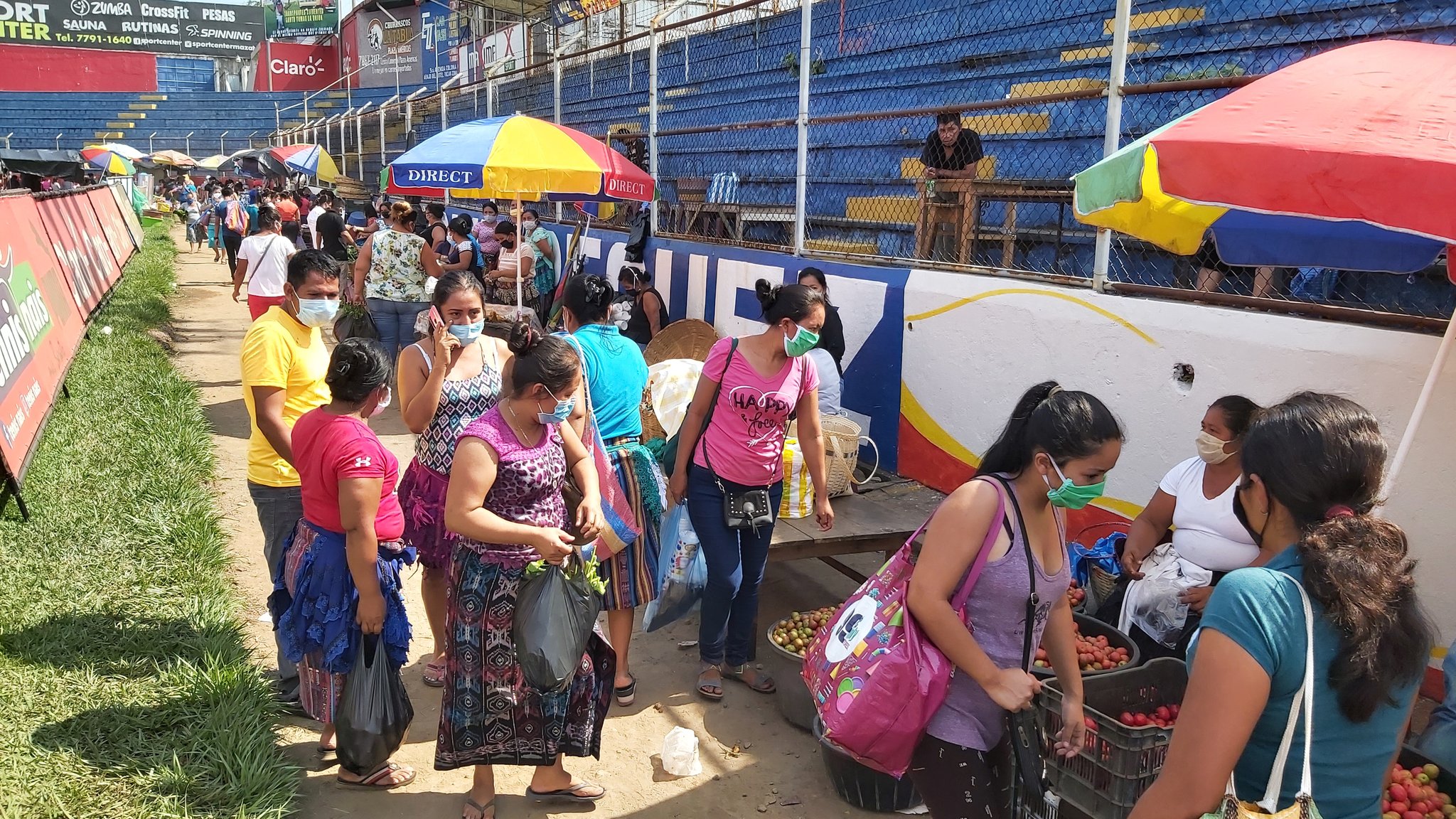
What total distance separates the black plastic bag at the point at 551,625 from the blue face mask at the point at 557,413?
447 millimetres

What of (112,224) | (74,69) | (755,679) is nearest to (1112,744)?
(755,679)

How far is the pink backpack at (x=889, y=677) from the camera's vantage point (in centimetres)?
230

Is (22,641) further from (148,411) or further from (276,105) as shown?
(276,105)

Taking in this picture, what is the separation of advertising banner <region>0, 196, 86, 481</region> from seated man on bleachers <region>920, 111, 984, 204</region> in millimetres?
5862

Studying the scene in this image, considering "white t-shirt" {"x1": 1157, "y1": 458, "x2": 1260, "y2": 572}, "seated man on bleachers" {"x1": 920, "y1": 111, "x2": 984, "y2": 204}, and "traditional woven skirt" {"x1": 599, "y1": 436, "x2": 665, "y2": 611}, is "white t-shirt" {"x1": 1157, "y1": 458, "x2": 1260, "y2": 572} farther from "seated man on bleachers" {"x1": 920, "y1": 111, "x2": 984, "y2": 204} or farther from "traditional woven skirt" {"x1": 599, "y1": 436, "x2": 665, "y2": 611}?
"seated man on bleachers" {"x1": 920, "y1": 111, "x2": 984, "y2": 204}

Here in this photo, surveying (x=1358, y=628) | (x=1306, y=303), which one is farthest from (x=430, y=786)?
(x=1306, y=303)

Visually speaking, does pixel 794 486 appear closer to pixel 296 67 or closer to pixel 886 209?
pixel 886 209

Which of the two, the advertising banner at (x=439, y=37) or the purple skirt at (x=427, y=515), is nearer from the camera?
the purple skirt at (x=427, y=515)

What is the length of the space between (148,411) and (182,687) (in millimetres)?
4580

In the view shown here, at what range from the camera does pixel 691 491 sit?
162 inches

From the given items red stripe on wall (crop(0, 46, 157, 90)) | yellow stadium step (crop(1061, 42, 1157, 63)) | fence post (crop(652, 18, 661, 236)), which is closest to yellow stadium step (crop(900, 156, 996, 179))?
yellow stadium step (crop(1061, 42, 1157, 63))

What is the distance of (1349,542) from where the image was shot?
5.19 feet

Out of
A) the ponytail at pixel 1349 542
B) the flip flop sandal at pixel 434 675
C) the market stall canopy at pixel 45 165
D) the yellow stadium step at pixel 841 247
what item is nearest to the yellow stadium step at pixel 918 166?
the yellow stadium step at pixel 841 247

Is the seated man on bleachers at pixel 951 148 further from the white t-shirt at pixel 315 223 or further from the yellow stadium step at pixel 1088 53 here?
the white t-shirt at pixel 315 223
